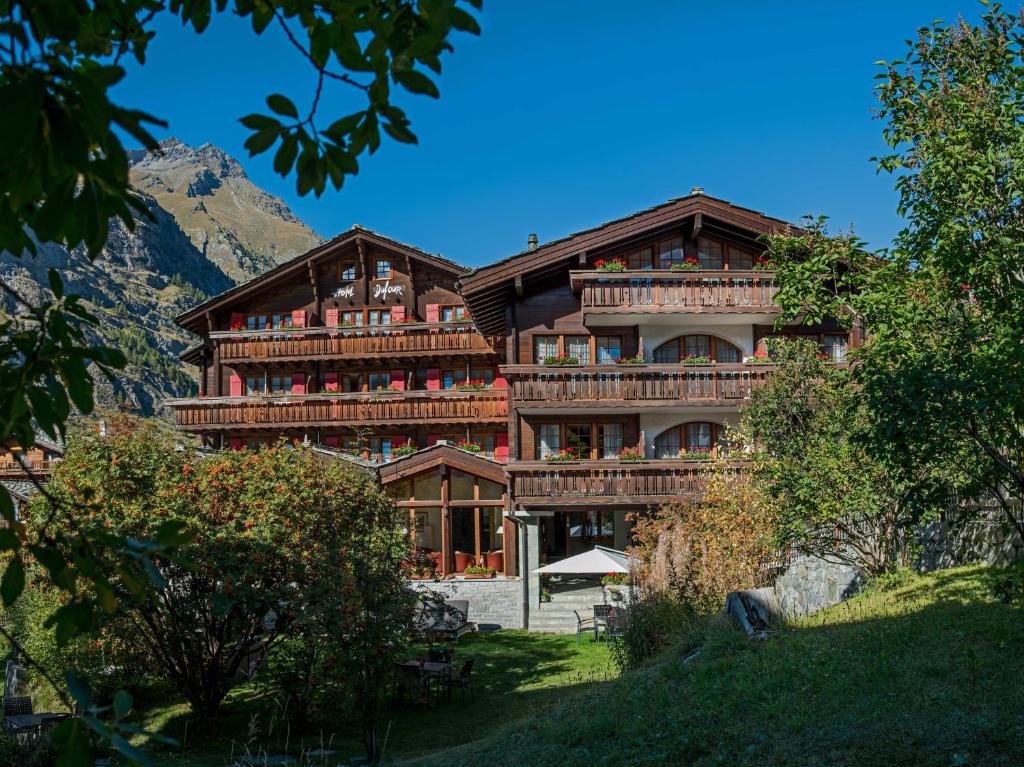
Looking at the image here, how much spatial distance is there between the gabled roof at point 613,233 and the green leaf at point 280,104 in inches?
946

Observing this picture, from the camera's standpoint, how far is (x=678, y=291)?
2664cm

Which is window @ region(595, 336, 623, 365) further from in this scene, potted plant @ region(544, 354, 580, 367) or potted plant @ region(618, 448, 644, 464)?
potted plant @ region(618, 448, 644, 464)

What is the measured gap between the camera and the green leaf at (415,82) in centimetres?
263

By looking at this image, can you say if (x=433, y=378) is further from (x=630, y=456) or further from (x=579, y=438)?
(x=630, y=456)

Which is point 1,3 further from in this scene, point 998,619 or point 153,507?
point 153,507

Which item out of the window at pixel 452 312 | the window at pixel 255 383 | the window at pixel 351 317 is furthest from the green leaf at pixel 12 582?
the window at pixel 255 383

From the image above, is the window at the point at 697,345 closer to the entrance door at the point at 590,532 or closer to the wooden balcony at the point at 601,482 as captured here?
the wooden balcony at the point at 601,482

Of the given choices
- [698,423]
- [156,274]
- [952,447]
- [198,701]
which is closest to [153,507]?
[198,701]

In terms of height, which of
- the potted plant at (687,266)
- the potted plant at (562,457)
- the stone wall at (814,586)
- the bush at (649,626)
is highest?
the potted plant at (687,266)

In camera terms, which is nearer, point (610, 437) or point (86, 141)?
point (86, 141)

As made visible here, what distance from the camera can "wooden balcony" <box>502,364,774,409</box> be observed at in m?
26.2

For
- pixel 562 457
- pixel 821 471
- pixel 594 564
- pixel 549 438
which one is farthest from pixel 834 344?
pixel 821 471

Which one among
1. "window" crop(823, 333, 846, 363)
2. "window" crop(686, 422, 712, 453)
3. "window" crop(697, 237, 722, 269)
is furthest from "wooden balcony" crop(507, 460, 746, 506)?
"window" crop(697, 237, 722, 269)

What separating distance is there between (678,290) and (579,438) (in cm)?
521
